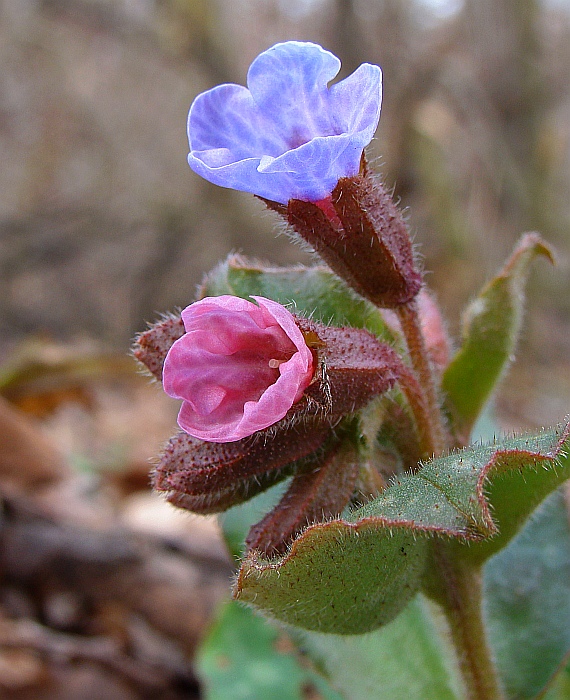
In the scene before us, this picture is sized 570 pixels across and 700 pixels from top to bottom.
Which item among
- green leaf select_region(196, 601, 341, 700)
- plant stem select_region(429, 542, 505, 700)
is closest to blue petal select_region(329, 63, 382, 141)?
plant stem select_region(429, 542, 505, 700)

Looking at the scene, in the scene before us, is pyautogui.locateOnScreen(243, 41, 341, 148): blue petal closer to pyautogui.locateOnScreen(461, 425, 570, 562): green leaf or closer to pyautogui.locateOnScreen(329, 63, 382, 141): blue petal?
pyautogui.locateOnScreen(329, 63, 382, 141): blue petal

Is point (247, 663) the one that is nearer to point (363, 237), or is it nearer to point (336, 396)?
point (336, 396)

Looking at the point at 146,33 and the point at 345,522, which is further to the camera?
the point at 146,33

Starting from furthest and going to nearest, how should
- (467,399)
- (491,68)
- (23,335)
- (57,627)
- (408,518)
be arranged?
(23,335), (491,68), (57,627), (467,399), (408,518)

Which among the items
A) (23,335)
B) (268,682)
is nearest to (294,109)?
(268,682)

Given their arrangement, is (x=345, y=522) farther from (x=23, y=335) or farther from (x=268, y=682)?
(x=23, y=335)

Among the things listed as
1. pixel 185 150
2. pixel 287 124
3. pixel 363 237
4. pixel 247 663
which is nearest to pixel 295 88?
pixel 287 124
